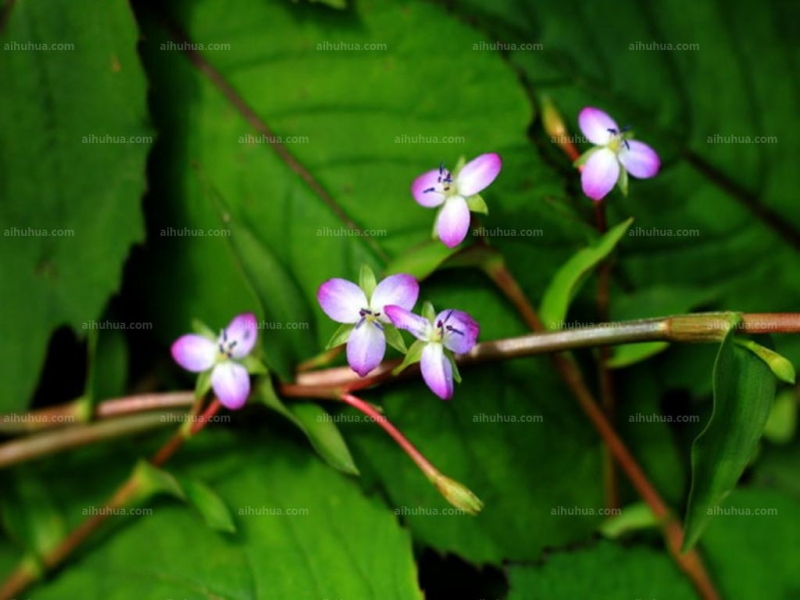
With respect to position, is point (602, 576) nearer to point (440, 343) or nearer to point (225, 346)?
point (440, 343)

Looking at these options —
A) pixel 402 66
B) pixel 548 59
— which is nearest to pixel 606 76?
pixel 548 59

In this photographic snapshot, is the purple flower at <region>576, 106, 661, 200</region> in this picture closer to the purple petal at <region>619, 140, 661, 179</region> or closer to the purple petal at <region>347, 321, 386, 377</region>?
the purple petal at <region>619, 140, 661, 179</region>

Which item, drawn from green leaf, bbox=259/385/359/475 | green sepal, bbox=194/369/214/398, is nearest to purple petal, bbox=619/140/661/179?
green leaf, bbox=259/385/359/475

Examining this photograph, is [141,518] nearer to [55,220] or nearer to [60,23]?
[55,220]

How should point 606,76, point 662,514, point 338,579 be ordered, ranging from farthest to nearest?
point 606,76 < point 662,514 < point 338,579

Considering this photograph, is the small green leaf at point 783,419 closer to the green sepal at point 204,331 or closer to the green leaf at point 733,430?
the green leaf at point 733,430

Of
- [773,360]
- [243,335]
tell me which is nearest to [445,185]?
[243,335]
